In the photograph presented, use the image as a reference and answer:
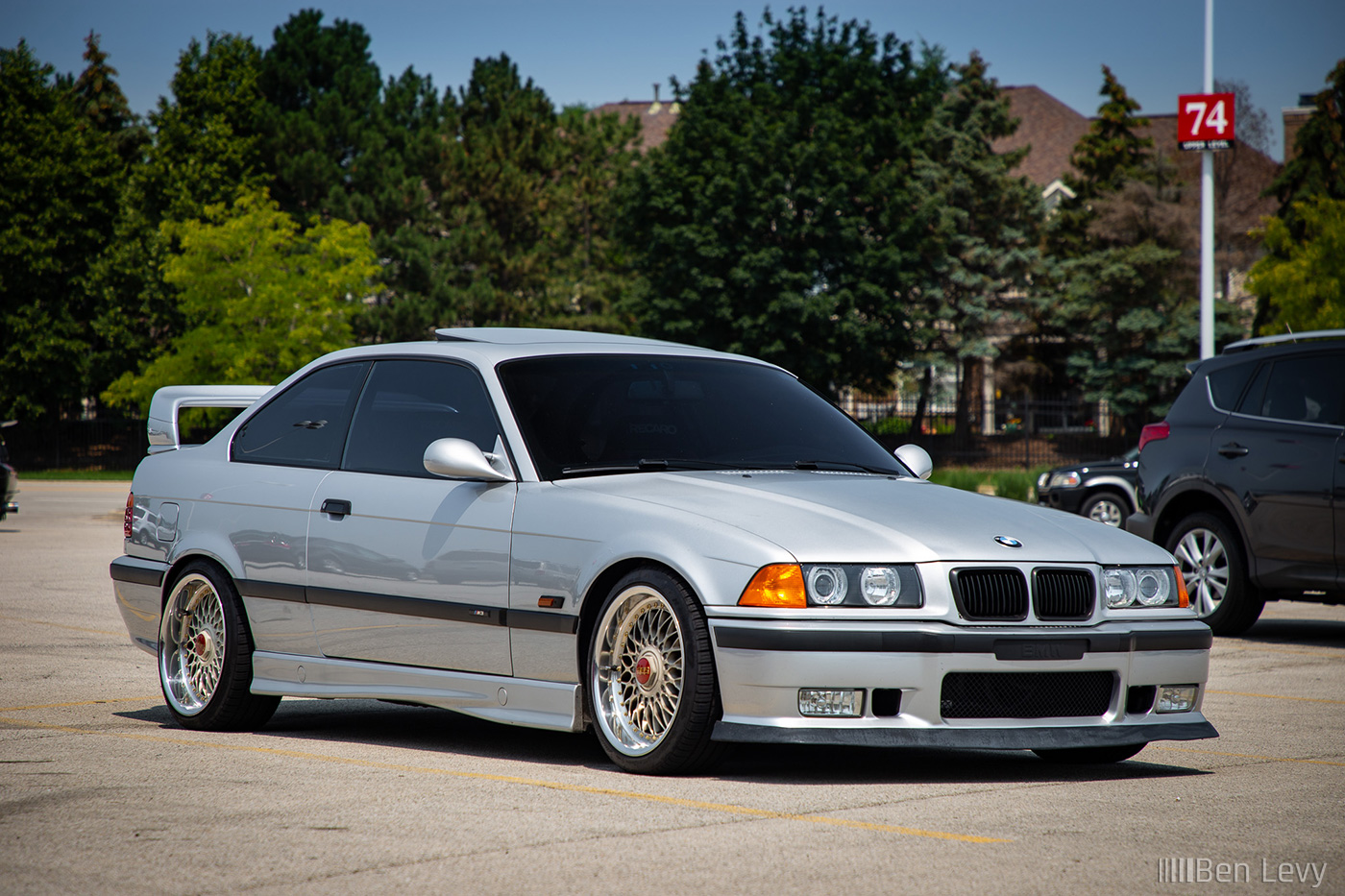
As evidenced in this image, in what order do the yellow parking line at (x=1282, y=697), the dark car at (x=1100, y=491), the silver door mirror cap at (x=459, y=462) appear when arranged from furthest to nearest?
the dark car at (x=1100, y=491) → the yellow parking line at (x=1282, y=697) → the silver door mirror cap at (x=459, y=462)

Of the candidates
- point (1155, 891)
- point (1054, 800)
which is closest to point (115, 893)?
point (1155, 891)

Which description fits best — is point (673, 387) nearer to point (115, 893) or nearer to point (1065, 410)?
point (115, 893)

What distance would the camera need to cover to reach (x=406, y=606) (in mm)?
6250

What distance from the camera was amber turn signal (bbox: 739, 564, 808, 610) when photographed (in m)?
5.20

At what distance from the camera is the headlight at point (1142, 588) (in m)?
5.64

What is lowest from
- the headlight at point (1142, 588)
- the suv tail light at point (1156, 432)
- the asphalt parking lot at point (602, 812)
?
the asphalt parking lot at point (602, 812)

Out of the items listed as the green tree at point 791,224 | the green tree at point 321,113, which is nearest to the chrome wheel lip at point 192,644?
the green tree at point 791,224

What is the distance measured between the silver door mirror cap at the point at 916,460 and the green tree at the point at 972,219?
43.5 meters

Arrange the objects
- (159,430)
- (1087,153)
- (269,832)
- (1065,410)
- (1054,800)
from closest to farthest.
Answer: (269,832) < (1054,800) < (159,430) < (1065,410) < (1087,153)

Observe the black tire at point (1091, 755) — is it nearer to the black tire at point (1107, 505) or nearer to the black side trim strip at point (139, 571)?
the black side trim strip at point (139, 571)

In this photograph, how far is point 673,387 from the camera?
6.53 meters

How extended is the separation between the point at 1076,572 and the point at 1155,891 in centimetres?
178

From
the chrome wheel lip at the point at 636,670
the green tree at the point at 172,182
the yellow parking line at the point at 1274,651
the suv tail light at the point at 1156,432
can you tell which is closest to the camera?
the chrome wheel lip at the point at 636,670

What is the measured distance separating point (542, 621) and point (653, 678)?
541mm
